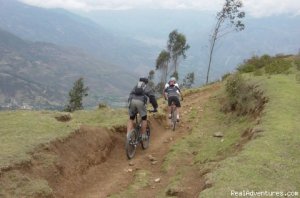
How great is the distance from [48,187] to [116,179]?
3429 millimetres

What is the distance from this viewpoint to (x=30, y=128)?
1700 centimetres

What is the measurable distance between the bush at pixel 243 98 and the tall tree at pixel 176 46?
2359 inches

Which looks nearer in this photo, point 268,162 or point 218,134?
point 268,162

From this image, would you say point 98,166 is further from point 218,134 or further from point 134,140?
point 218,134

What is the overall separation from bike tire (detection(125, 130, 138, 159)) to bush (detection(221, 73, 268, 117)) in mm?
7144

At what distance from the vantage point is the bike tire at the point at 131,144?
17.8 m

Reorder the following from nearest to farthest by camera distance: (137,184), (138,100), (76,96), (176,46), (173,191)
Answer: (173,191) → (137,184) → (138,100) → (76,96) → (176,46)

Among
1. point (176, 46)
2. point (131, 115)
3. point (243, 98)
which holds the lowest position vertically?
point (131, 115)

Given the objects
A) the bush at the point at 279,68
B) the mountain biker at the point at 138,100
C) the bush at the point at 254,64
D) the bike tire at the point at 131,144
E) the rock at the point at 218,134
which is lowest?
the bike tire at the point at 131,144

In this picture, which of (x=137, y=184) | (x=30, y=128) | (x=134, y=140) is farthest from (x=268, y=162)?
(x=30, y=128)

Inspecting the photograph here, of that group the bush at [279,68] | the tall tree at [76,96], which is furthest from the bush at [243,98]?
the tall tree at [76,96]

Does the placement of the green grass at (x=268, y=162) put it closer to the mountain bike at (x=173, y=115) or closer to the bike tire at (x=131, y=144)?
the bike tire at (x=131, y=144)

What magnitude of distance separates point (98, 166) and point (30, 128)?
312 centimetres

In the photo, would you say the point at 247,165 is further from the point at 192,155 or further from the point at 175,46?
the point at 175,46
